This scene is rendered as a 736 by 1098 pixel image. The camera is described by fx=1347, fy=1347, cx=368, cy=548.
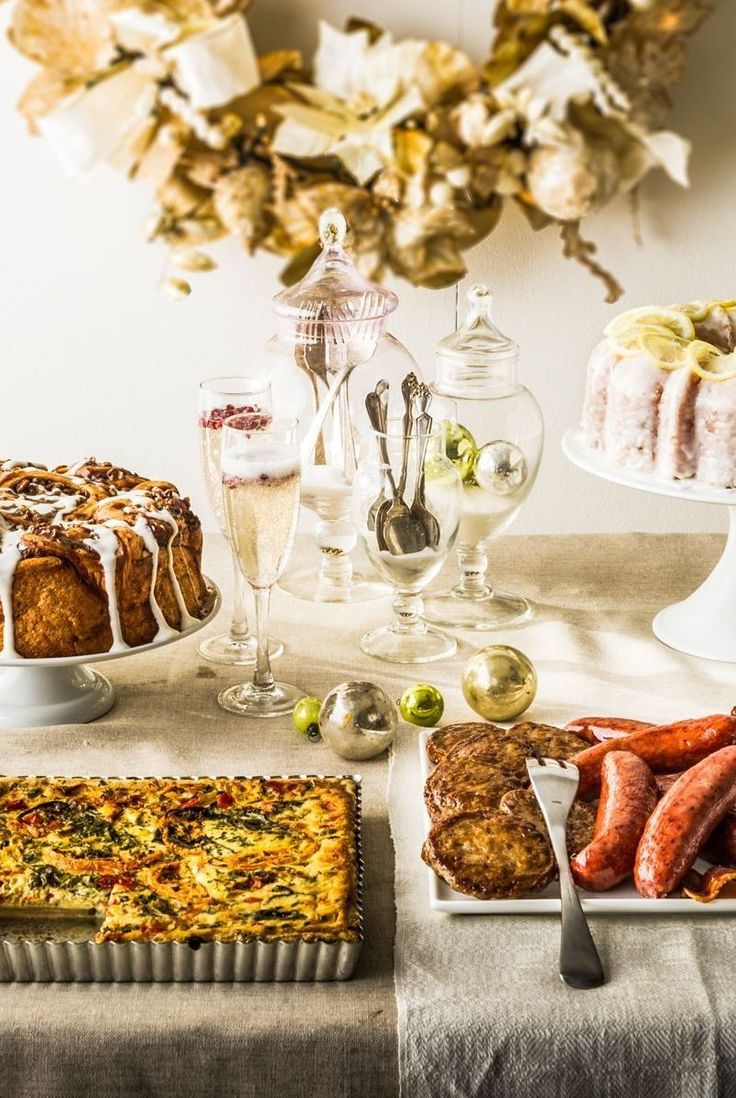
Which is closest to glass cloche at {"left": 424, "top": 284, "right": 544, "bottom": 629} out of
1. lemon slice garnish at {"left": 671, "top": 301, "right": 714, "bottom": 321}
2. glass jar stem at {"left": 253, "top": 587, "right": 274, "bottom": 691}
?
lemon slice garnish at {"left": 671, "top": 301, "right": 714, "bottom": 321}

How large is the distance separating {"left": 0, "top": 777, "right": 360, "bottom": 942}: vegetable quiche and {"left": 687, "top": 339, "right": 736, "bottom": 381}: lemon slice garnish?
75cm

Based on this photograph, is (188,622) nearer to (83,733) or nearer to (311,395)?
(83,733)

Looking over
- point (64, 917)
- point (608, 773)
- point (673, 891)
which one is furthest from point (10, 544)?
point (673, 891)

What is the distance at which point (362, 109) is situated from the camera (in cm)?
74

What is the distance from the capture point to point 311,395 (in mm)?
1934

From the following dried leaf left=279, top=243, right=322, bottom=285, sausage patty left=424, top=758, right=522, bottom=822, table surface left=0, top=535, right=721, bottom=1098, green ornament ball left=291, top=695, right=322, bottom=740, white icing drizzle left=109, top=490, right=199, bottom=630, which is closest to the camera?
dried leaf left=279, top=243, right=322, bottom=285

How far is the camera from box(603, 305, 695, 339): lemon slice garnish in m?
1.77

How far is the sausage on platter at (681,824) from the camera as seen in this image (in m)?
1.11

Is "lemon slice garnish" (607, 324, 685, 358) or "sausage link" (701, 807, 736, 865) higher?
"lemon slice garnish" (607, 324, 685, 358)

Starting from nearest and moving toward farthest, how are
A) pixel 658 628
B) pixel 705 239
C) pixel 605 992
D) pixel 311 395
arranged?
1. pixel 605 992
2. pixel 658 628
3. pixel 311 395
4. pixel 705 239

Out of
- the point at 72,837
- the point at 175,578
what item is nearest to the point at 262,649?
the point at 175,578

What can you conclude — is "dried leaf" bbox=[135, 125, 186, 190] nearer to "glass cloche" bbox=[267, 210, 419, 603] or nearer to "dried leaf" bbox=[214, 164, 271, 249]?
"dried leaf" bbox=[214, 164, 271, 249]

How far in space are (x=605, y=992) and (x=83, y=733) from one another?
695mm

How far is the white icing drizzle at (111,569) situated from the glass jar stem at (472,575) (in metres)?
0.58
